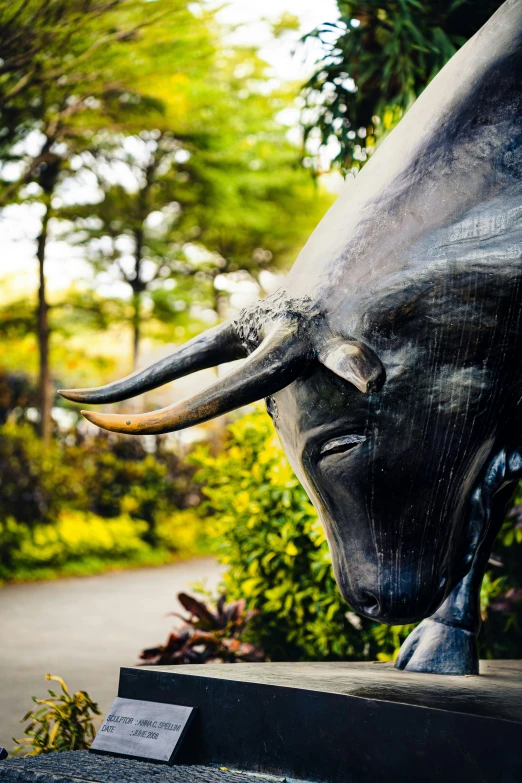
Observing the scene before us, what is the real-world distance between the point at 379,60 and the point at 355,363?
11.4 ft

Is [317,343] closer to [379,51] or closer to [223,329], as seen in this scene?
[223,329]

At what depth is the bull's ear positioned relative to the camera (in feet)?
6.43

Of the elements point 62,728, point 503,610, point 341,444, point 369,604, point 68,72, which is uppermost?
point 68,72

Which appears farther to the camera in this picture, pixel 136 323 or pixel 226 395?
pixel 136 323

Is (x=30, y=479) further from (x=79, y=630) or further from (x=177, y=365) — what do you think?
(x=177, y=365)

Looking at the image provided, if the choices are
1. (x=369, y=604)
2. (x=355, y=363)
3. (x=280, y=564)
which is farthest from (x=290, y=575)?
(x=355, y=363)

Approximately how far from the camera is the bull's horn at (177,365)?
2248 mm

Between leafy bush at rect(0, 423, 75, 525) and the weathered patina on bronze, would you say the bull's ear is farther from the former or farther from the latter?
leafy bush at rect(0, 423, 75, 525)

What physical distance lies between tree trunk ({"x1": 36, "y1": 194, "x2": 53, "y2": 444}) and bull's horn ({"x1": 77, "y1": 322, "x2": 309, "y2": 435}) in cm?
1280

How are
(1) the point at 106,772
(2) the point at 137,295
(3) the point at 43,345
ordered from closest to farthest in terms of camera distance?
1. (1) the point at 106,772
2. (3) the point at 43,345
3. (2) the point at 137,295

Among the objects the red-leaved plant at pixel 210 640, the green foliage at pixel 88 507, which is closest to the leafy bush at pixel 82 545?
the green foliage at pixel 88 507

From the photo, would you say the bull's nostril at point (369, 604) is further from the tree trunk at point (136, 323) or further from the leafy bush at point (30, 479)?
the tree trunk at point (136, 323)

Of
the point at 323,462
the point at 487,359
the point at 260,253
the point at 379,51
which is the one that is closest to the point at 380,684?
the point at 323,462

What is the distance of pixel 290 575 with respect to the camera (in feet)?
16.6
